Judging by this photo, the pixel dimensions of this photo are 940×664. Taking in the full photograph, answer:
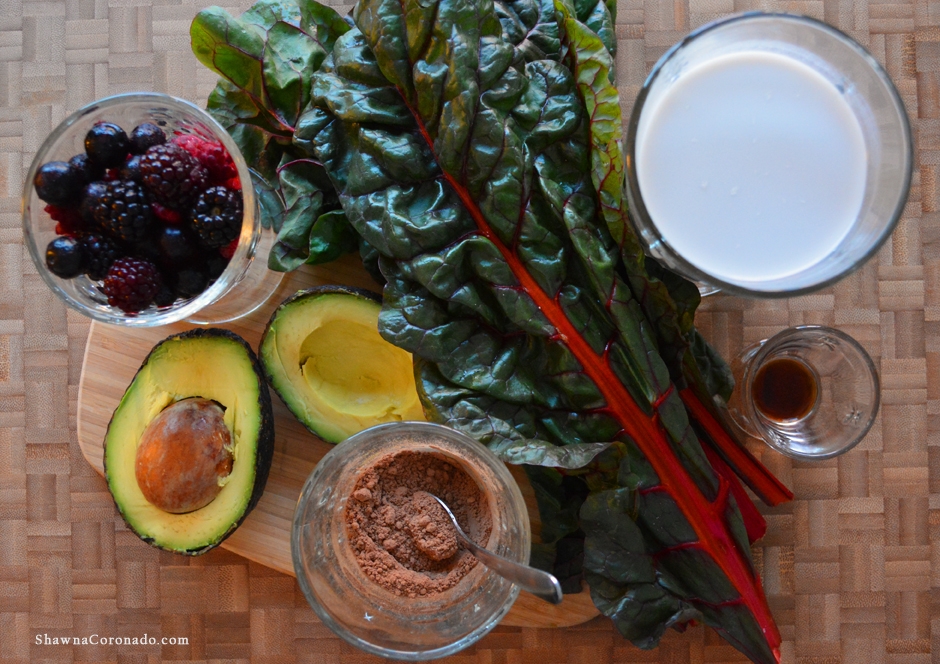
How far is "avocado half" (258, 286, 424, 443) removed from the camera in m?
1.09

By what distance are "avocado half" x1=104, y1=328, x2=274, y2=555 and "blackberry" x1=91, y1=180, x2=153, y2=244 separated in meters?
0.17

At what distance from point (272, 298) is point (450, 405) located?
0.35 m

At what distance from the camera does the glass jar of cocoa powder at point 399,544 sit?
102 cm

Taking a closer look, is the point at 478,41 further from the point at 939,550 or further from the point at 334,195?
the point at 939,550

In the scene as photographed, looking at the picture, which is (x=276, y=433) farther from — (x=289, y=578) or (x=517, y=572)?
(x=517, y=572)

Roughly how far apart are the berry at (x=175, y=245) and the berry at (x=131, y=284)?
0.9 inches

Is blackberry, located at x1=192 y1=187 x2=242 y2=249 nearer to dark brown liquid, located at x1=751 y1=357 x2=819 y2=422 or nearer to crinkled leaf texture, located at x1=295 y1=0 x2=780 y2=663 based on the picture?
crinkled leaf texture, located at x1=295 y1=0 x2=780 y2=663

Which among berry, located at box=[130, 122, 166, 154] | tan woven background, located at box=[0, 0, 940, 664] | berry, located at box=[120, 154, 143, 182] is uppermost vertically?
berry, located at box=[130, 122, 166, 154]

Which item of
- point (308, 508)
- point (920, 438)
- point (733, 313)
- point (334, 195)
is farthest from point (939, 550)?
point (334, 195)

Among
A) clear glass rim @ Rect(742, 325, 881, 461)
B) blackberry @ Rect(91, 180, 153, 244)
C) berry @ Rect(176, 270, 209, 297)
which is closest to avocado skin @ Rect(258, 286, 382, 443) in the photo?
berry @ Rect(176, 270, 209, 297)

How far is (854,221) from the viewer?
40.0 inches

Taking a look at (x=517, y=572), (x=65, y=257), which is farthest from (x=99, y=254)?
(x=517, y=572)

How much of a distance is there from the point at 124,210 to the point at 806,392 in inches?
41.5

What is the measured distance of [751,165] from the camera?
3.27 ft
